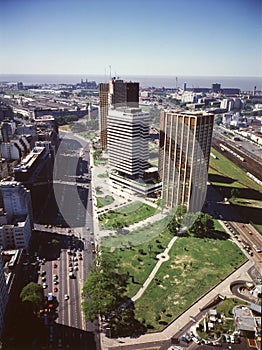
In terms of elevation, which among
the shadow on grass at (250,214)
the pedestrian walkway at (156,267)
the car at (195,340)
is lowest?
the car at (195,340)

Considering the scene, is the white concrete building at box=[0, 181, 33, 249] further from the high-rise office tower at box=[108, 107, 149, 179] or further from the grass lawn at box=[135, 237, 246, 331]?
the high-rise office tower at box=[108, 107, 149, 179]

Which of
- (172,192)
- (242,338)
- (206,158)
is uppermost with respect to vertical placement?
(206,158)

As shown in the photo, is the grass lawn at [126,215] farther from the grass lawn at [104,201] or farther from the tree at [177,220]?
the tree at [177,220]

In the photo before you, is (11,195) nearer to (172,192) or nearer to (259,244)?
(172,192)

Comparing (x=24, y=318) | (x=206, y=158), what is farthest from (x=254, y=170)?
(x=24, y=318)

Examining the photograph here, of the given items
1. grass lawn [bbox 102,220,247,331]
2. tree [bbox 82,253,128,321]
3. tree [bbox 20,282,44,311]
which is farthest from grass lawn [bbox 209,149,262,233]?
tree [bbox 20,282,44,311]

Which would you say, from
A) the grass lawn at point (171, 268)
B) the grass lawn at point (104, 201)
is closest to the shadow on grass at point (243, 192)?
the grass lawn at point (171, 268)

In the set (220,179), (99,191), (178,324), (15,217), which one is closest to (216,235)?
(178,324)
